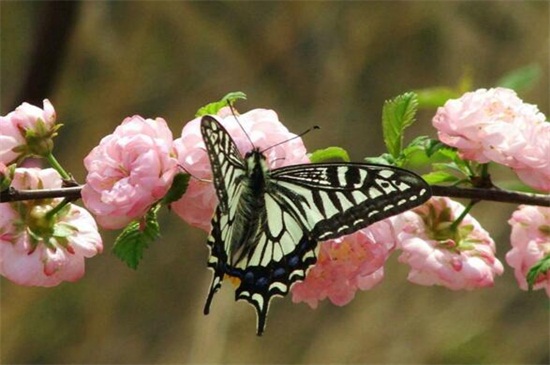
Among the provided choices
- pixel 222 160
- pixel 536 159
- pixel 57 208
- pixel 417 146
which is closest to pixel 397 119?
pixel 417 146

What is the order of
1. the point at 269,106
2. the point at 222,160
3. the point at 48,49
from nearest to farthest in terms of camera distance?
the point at 222,160 < the point at 48,49 < the point at 269,106

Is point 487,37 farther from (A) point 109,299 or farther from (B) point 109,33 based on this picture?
(A) point 109,299

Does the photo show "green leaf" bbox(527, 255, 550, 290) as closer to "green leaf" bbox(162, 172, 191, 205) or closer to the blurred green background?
"green leaf" bbox(162, 172, 191, 205)

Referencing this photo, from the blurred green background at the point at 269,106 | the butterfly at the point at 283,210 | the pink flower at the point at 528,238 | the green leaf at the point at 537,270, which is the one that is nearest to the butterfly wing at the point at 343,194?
the butterfly at the point at 283,210

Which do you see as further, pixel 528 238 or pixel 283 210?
pixel 528 238

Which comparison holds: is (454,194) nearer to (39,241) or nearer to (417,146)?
(417,146)

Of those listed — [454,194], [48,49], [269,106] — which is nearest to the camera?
[454,194]
